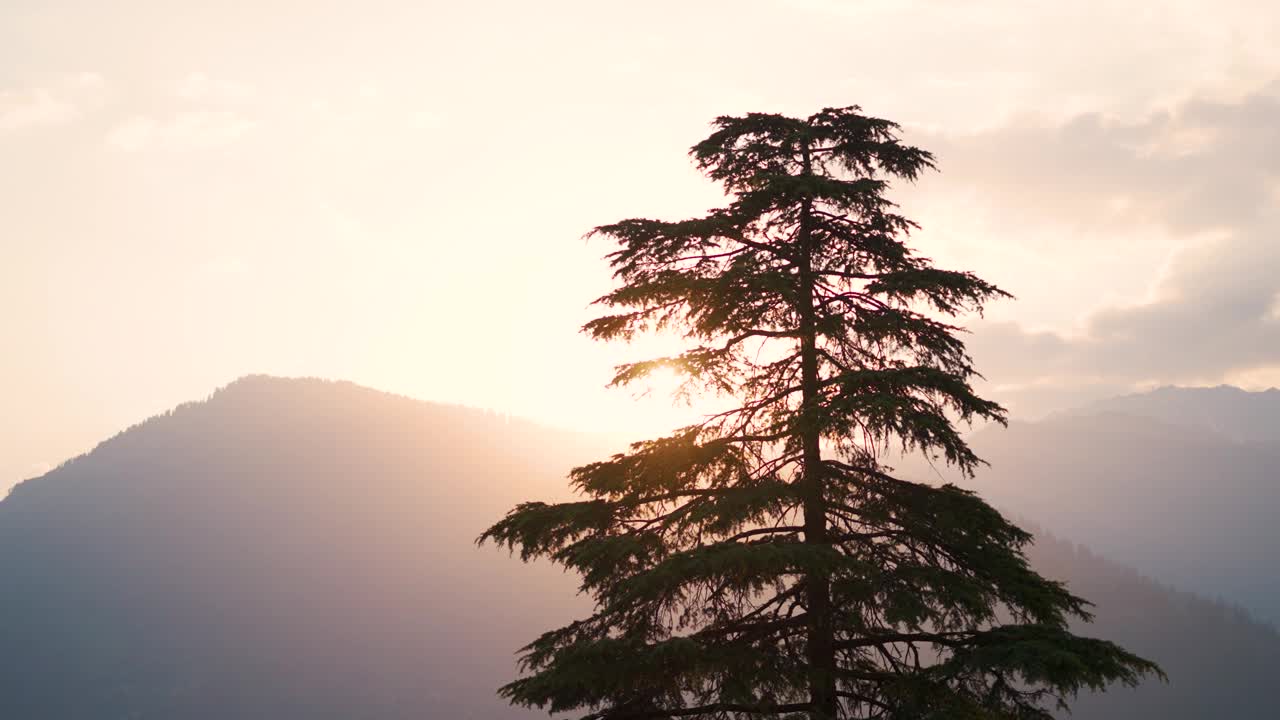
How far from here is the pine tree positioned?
10516 mm

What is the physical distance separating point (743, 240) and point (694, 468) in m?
3.38

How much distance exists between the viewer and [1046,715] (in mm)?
10750

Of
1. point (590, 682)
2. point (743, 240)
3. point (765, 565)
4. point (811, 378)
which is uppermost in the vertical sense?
point (743, 240)

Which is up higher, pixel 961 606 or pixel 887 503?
pixel 887 503

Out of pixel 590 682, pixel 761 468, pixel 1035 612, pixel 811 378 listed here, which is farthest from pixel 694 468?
pixel 1035 612

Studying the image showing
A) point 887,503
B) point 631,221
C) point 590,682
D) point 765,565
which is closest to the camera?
point 765,565

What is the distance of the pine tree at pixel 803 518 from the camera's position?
34.5 feet

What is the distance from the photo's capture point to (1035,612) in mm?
10992

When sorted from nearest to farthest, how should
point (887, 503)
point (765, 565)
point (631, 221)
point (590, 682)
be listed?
point (765, 565) → point (590, 682) → point (887, 503) → point (631, 221)

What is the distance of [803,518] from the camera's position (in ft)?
38.7

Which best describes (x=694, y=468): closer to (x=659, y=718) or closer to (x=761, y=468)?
(x=761, y=468)

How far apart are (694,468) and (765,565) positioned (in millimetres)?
2547

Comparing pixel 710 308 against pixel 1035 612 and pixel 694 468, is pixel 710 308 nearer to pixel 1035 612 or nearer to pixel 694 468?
pixel 694 468

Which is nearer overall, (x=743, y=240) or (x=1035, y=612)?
(x=1035, y=612)
